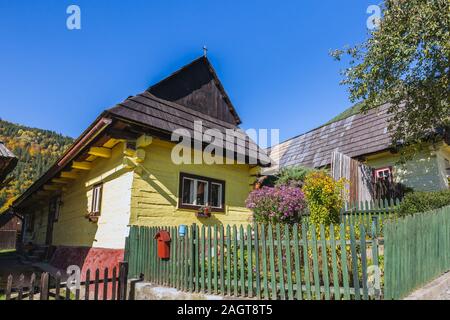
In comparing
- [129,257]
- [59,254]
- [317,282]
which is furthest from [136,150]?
[59,254]

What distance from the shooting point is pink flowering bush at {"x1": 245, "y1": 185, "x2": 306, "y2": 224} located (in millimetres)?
8898

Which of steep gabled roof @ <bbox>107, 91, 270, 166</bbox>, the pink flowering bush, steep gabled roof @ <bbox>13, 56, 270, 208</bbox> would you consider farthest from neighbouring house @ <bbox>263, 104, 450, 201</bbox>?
the pink flowering bush

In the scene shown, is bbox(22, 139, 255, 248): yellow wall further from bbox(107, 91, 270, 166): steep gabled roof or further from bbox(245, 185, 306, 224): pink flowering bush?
bbox(245, 185, 306, 224): pink flowering bush

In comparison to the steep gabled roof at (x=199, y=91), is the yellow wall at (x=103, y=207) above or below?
below

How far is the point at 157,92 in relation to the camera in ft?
33.5

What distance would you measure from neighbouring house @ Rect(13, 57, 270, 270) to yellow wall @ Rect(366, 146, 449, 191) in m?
7.82

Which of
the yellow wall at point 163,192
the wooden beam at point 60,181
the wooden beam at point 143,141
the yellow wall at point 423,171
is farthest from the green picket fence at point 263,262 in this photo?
the yellow wall at point 423,171

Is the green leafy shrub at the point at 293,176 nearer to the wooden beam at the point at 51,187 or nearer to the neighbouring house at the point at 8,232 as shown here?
the wooden beam at the point at 51,187

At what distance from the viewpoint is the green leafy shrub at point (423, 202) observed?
29.2 ft

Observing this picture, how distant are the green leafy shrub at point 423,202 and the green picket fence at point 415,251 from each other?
84.3 inches

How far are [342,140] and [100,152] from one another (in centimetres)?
1423

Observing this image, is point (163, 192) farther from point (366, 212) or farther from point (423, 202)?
point (423, 202)

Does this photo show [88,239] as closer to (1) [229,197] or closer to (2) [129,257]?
(2) [129,257]
